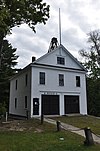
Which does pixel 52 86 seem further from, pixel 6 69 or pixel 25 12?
pixel 6 69

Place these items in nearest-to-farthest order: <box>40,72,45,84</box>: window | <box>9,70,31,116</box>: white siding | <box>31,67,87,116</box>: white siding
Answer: <box>31,67,87,116</box>: white siding
<box>40,72,45,84</box>: window
<box>9,70,31,116</box>: white siding

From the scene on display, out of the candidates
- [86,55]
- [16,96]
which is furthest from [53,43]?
[86,55]

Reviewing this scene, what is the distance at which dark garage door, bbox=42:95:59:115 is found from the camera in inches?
993

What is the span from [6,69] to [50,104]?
68.6 ft

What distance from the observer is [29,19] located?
17406 mm

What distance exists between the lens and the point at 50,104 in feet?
84.5

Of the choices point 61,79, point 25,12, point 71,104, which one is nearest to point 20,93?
point 61,79

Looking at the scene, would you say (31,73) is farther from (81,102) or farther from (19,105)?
(81,102)

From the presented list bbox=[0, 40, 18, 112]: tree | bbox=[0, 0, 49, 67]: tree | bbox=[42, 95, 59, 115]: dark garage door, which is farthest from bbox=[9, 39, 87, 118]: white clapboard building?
bbox=[0, 40, 18, 112]: tree

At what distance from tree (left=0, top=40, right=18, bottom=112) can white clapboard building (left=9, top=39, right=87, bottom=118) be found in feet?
39.6

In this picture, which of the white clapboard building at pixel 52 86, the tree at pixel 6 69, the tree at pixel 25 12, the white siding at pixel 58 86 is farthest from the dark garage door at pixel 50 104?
the tree at pixel 6 69

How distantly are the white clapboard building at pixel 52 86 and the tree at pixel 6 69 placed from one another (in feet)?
39.6

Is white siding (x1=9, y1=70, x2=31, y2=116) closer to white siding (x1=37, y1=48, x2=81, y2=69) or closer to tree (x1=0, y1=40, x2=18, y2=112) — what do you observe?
white siding (x1=37, y1=48, x2=81, y2=69)

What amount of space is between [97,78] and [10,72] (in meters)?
18.1
